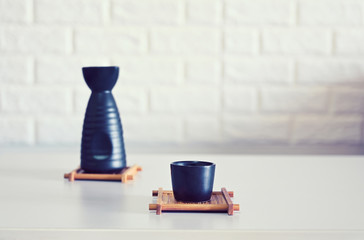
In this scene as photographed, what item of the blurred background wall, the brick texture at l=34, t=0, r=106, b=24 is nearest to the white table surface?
the blurred background wall

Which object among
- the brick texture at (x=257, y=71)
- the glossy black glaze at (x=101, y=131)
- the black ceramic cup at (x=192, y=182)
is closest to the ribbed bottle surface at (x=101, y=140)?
the glossy black glaze at (x=101, y=131)

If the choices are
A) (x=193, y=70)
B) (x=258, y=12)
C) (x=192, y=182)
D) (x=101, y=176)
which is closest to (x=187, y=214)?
(x=192, y=182)

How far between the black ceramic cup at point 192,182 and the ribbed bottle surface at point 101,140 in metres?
0.29

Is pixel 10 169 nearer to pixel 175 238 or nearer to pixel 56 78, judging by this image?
pixel 56 78

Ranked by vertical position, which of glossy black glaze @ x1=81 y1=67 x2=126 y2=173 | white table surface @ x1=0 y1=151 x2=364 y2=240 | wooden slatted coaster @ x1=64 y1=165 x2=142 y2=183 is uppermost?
glossy black glaze @ x1=81 y1=67 x2=126 y2=173

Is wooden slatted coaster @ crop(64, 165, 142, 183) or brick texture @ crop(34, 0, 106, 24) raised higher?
brick texture @ crop(34, 0, 106, 24)

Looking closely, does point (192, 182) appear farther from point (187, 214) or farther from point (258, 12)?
point (258, 12)

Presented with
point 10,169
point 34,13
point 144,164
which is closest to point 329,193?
point 144,164

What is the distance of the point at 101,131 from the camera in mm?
1042

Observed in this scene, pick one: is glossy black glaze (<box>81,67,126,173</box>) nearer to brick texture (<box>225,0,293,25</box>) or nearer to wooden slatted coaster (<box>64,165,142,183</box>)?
wooden slatted coaster (<box>64,165,142,183</box>)

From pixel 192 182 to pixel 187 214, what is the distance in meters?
0.06

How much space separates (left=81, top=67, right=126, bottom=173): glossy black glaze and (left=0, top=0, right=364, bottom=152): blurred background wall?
1.79 feet

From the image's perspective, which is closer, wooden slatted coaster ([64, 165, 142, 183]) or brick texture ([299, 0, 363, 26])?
wooden slatted coaster ([64, 165, 142, 183])

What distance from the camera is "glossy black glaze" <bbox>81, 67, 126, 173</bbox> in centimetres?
104
